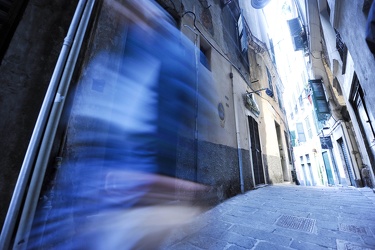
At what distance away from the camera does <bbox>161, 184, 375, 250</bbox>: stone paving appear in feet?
6.49

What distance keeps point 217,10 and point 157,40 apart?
424 cm

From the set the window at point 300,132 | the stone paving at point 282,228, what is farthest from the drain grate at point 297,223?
the window at point 300,132

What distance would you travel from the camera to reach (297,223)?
2.52m

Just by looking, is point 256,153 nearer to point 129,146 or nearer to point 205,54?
point 205,54

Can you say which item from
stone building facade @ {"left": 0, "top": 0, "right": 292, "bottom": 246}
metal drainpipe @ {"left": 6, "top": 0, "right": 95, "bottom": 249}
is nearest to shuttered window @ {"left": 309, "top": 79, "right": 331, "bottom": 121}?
stone building facade @ {"left": 0, "top": 0, "right": 292, "bottom": 246}

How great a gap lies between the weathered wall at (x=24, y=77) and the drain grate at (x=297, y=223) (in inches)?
128

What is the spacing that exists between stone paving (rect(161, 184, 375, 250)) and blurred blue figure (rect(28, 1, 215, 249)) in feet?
1.43

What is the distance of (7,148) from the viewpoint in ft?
5.28

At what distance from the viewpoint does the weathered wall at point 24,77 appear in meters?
1.60

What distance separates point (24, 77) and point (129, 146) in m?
1.44

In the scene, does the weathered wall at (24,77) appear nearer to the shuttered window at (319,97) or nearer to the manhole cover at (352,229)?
the manhole cover at (352,229)

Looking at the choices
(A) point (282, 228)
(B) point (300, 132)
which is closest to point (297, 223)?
(A) point (282, 228)

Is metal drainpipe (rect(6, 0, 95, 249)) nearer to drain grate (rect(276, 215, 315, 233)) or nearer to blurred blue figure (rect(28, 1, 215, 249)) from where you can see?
blurred blue figure (rect(28, 1, 215, 249))

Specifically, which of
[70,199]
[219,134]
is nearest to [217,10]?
[219,134]
